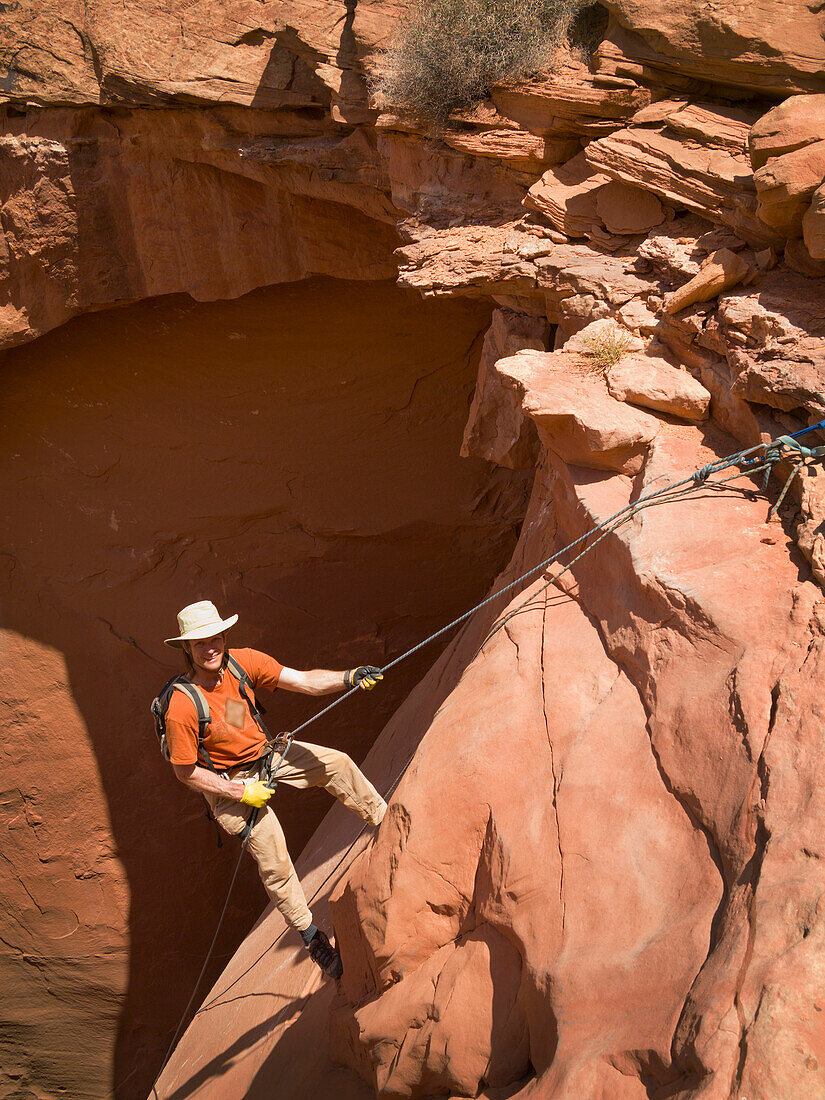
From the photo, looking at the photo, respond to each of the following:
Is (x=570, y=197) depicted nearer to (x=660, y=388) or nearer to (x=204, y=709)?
(x=660, y=388)

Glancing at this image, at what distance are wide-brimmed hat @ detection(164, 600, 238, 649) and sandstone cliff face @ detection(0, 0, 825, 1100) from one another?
3.10ft

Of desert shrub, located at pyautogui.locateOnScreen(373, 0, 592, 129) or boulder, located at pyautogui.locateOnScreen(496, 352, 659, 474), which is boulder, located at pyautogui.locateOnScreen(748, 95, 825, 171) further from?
desert shrub, located at pyautogui.locateOnScreen(373, 0, 592, 129)

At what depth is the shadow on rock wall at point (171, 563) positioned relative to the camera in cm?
613

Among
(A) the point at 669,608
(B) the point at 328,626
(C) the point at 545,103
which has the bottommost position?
(B) the point at 328,626

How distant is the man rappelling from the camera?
3.18m

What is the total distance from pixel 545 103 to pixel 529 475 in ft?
10.4

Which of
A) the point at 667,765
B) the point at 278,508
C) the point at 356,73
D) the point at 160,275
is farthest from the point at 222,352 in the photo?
the point at 667,765

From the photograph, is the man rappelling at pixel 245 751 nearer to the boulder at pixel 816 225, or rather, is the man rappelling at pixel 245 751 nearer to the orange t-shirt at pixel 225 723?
the orange t-shirt at pixel 225 723

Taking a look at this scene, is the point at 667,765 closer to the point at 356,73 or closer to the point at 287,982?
the point at 287,982

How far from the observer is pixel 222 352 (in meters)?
6.13

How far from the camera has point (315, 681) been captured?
3.39 meters

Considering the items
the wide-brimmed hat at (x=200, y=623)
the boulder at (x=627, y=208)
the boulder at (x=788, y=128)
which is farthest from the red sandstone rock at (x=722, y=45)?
the wide-brimmed hat at (x=200, y=623)

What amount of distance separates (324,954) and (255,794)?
75cm

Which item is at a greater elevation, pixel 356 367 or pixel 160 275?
pixel 160 275
